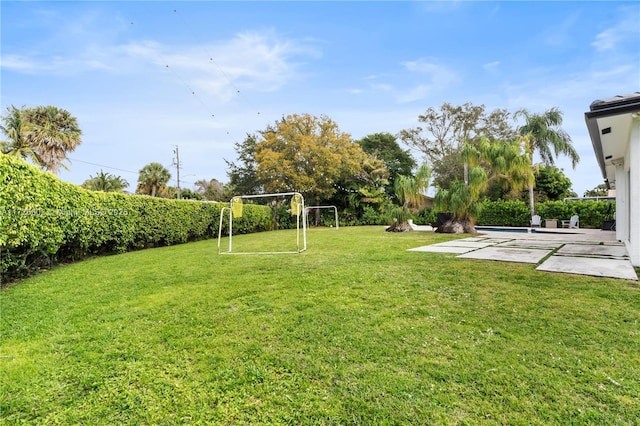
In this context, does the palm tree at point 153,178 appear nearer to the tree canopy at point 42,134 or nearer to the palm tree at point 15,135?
the tree canopy at point 42,134

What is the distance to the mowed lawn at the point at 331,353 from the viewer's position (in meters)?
1.87

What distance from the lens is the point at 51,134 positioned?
768 inches

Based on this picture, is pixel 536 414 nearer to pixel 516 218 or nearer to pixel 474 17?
pixel 474 17

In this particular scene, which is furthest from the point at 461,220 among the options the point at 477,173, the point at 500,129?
the point at 500,129

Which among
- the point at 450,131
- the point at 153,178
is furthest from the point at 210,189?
the point at 450,131

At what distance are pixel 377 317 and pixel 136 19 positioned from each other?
31.3ft

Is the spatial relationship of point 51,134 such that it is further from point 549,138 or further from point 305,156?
Result: point 549,138

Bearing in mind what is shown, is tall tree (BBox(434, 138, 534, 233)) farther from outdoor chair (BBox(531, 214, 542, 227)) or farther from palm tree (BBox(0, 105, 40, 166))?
palm tree (BBox(0, 105, 40, 166))

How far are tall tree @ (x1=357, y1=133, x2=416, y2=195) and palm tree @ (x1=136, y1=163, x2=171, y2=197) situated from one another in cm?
1988

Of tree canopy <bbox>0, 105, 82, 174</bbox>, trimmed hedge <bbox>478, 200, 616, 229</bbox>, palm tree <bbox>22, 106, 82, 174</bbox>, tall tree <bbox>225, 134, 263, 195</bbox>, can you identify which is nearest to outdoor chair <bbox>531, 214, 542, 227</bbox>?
trimmed hedge <bbox>478, 200, 616, 229</bbox>

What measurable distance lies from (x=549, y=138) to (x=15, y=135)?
36284mm

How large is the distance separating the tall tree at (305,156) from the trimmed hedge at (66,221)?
30.5 ft

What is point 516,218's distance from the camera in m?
18.4

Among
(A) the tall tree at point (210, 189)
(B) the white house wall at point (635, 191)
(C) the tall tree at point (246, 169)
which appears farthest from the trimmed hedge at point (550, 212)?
(A) the tall tree at point (210, 189)
